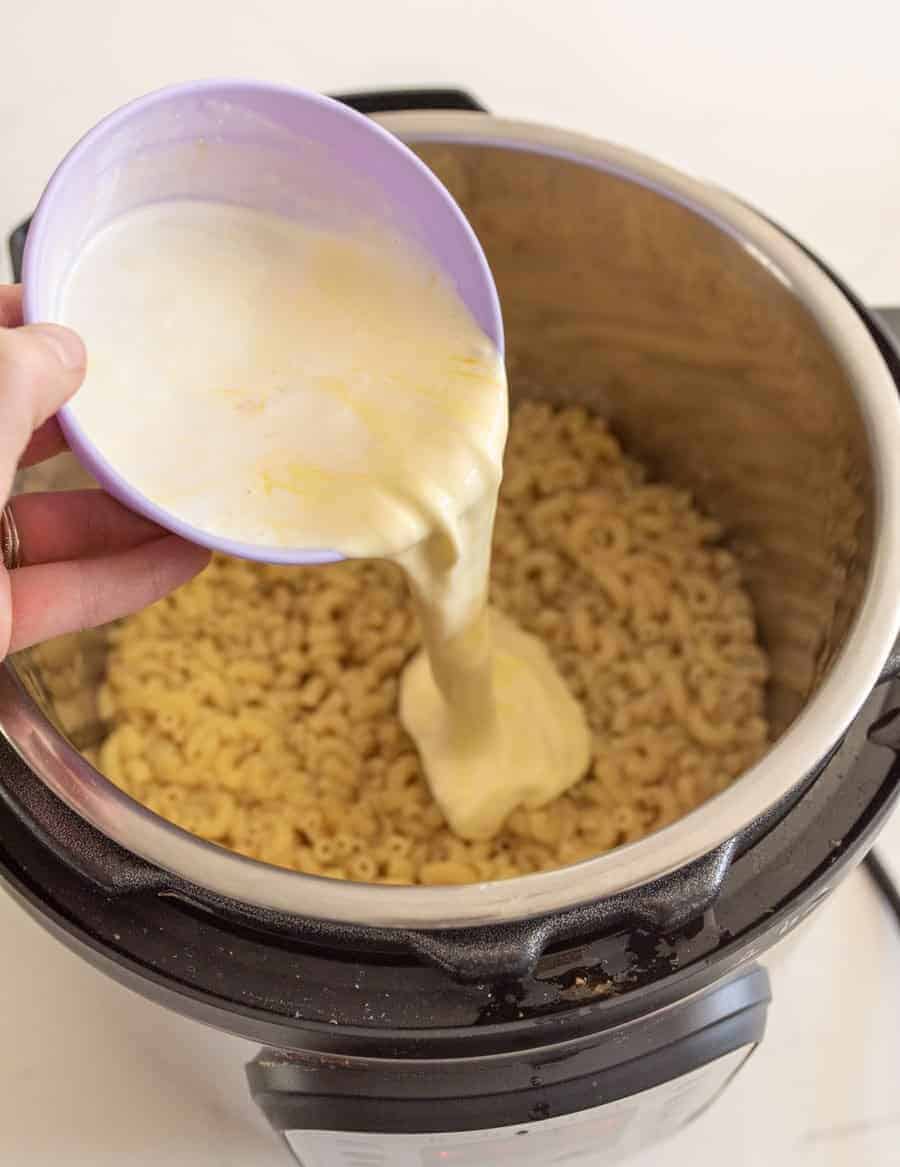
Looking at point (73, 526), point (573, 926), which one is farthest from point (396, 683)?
point (573, 926)

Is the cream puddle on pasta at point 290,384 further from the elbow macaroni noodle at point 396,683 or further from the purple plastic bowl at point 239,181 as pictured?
the elbow macaroni noodle at point 396,683

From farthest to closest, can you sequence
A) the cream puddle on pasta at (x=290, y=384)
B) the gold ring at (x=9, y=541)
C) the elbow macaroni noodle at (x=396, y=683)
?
1. the elbow macaroni noodle at (x=396, y=683)
2. the gold ring at (x=9, y=541)
3. the cream puddle on pasta at (x=290, y=384)

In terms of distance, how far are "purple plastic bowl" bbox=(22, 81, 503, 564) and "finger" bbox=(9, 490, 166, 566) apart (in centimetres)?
19

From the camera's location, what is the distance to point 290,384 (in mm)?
633

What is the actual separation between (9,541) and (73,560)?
0.13 feet

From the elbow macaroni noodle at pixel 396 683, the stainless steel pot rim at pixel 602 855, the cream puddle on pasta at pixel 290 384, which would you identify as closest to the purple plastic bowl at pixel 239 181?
the cream puddle on pasta at pixel 290 384

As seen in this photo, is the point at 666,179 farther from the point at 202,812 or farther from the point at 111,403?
the point at 202,812

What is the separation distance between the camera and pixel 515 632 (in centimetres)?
99

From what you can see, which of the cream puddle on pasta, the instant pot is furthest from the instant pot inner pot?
the cream puddle on pasta

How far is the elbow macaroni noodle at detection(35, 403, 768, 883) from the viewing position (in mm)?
870

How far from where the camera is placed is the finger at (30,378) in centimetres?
49

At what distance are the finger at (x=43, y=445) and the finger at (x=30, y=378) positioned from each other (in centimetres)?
12

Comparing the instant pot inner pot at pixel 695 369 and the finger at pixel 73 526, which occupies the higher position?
the instant pot inner pot at pixel 695 369

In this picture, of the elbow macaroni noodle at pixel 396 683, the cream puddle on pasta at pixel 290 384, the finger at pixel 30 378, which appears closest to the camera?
the finger at pixel 30 378
